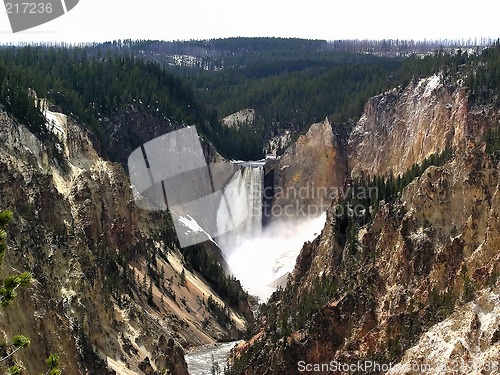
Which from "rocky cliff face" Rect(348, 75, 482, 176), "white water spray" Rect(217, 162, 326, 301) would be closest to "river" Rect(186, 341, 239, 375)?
"white water spray" Rect(217, 162, 326, 301)

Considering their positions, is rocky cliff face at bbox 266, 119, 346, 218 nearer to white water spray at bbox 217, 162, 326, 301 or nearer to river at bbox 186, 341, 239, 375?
white water spray at bbox 217, 162, 326, 301

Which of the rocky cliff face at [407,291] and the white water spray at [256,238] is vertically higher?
the rocky cliff face at [407,291]

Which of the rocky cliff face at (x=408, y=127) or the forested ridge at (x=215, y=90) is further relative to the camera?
the forested ridge at (x=215, y=90)

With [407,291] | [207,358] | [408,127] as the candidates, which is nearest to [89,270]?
[207,358]

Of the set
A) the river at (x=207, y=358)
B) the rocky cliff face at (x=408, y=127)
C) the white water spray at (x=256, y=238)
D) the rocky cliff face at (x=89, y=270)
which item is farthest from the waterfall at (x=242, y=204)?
the river at (x=207, y=358)

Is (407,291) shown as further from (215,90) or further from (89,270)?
(215,90)

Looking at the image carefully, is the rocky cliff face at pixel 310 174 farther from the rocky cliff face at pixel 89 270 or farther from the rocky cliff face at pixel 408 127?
the rocky cliff face at pixel 89 270

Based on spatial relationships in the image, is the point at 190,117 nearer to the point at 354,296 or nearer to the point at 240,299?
the point at 240,299
